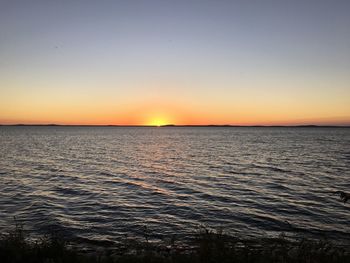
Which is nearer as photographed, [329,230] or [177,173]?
[329,230]

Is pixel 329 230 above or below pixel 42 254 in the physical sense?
below

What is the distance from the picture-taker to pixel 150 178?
32.4m

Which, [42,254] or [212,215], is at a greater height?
[42,254]

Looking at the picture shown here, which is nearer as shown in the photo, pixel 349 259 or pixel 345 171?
pixel 349 259

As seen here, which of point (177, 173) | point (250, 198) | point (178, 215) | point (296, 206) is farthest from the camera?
point (177, 173)

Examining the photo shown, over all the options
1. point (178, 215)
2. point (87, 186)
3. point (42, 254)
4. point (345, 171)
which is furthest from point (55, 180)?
point (345, 171)

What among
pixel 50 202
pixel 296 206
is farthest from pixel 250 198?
pixel 50 202

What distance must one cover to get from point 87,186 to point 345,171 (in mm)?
29828

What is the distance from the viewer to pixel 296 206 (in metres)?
21.0

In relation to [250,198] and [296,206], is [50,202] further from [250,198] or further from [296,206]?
[296,206]

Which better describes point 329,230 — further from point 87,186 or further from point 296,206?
point 87,186

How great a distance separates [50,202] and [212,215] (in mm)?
11199

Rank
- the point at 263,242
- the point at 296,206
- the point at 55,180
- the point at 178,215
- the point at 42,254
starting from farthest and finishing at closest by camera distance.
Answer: the point at 55,180 < the point at 296,206 < the point at 178,215 < the point at 263,242 < the point at 42,254

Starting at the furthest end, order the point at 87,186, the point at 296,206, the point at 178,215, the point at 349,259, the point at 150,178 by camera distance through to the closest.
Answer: the point at 150,178 → the point at 87,186 → the point at 296,206 → the point at 178,215 → the point at 349,259
